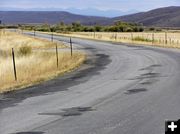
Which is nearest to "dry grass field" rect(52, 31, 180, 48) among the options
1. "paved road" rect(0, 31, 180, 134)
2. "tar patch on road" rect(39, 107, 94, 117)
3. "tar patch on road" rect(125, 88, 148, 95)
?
"paved road" rect(0, 31, 180, 134)

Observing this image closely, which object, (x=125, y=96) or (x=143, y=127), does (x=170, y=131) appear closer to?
(x=143, y=127)

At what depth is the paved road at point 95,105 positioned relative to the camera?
8.95 metres

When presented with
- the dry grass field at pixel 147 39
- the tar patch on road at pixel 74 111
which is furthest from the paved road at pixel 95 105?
the dry grass field at pixel 147 39

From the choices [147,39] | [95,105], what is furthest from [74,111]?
[147,39]

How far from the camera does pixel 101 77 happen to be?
1822 cm

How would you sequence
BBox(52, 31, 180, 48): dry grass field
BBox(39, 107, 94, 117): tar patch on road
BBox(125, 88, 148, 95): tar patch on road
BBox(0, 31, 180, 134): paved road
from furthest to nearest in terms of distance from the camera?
BBox(52, 31, 180, 48): dry grass field
BBox(125, 88, 148, 95): tar patch on road
BBox(39, 107, 94, 117): tar patch on road
BBox(0, 31, 180, 134): paved road

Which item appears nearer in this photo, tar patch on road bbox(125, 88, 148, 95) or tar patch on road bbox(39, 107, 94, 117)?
tar patch on road bbox(39, 107, 94, 117)

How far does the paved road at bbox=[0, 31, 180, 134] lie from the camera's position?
8945 millimetres

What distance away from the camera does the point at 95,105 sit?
11500 mm

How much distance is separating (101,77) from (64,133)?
9906 mm

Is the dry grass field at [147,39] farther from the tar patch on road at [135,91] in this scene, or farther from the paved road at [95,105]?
the tar patch on road at [135,91]

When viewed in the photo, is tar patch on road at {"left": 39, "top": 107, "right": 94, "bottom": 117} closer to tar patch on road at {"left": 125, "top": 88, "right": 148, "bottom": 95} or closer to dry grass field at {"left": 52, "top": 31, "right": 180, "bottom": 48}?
tar patch on road at {"left": 125, "top": 88, "right": 148, "bottom": 95}

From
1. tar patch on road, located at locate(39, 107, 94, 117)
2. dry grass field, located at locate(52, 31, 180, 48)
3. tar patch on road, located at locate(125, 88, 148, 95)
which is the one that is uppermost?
tar patch on road, located at locate(39, 107, 94, 117)

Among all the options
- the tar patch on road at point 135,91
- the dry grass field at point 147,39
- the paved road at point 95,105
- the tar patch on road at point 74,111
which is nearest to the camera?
the paved road at point 95,105
